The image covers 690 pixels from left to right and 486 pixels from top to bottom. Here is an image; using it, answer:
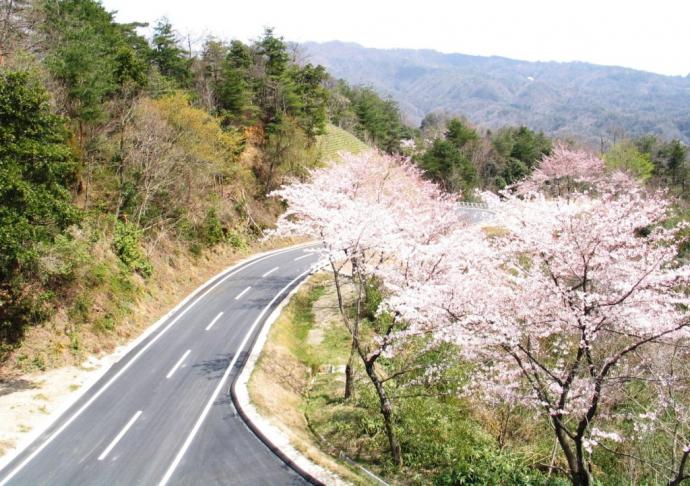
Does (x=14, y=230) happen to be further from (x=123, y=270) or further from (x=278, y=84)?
(x=278, y=84)

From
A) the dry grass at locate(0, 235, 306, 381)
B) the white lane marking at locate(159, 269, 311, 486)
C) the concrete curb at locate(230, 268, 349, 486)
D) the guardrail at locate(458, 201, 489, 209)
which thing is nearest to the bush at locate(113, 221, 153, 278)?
the dry grass at locate(0, 235, 306, 381)

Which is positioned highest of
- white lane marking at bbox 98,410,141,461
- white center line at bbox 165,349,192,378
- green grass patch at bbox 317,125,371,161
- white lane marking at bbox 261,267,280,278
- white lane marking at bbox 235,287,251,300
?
green grass patch at bbox 317,125,371,161

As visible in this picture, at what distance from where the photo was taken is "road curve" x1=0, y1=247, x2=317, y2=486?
11406mm

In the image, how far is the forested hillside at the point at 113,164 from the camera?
14.6m

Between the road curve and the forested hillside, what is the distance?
270cm

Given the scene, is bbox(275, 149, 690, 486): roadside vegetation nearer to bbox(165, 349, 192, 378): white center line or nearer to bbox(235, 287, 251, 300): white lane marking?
bbox(165, 349, 192, 378): white center line

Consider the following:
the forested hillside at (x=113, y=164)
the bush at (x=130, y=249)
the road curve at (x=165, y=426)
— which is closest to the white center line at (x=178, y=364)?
the road curve at (x=165, y=426)

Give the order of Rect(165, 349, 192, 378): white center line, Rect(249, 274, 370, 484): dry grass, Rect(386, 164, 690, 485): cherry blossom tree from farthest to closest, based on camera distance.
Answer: Rect(165, 349, 192, 378): white center line → Rect(249, 274, 370, 484): dry grass → Rect(386, 164, 690, 485): cherry blossom tree

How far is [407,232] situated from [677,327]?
11.7 meters

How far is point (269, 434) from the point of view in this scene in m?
13.0

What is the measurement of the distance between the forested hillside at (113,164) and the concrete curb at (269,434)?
6.04 meters

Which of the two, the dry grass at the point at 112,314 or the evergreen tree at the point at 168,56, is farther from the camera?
the evergreen tree at the point at 168,56

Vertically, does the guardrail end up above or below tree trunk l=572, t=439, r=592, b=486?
above

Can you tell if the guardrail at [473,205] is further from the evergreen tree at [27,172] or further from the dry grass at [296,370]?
the evergreen tree at [27,172]
